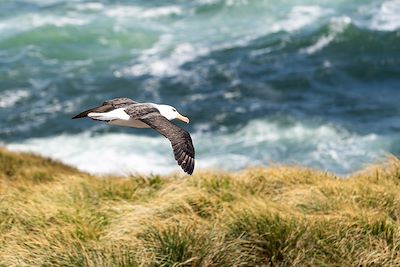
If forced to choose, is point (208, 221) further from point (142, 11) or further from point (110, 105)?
point (142, 11)

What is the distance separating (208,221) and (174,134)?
92.3 inches

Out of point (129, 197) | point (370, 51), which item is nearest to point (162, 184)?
point (129, 197)

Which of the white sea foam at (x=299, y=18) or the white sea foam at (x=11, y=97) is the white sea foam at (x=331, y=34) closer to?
the white sea foam at (x=299, y=18)

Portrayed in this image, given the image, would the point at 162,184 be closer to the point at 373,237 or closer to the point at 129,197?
the point at 129,197

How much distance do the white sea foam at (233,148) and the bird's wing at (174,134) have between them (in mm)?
12731

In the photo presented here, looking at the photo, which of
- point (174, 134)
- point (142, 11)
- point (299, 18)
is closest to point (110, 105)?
point (174, 134)

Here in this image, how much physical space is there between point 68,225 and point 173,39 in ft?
78.8

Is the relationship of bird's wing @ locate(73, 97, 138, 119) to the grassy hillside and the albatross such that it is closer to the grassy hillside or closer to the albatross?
the albatross

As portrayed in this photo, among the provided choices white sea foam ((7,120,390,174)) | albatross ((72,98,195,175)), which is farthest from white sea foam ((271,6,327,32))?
albatross ((72,98,195,175))

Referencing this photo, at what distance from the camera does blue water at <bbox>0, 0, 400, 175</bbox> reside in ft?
67.6

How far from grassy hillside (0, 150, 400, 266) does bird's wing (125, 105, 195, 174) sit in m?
1.27

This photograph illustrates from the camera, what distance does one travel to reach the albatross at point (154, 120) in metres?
5.59

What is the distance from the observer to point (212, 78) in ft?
86.3

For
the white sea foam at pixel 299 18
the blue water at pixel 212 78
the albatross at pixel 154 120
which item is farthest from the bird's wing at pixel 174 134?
the white sea foam at pixel 299 18
